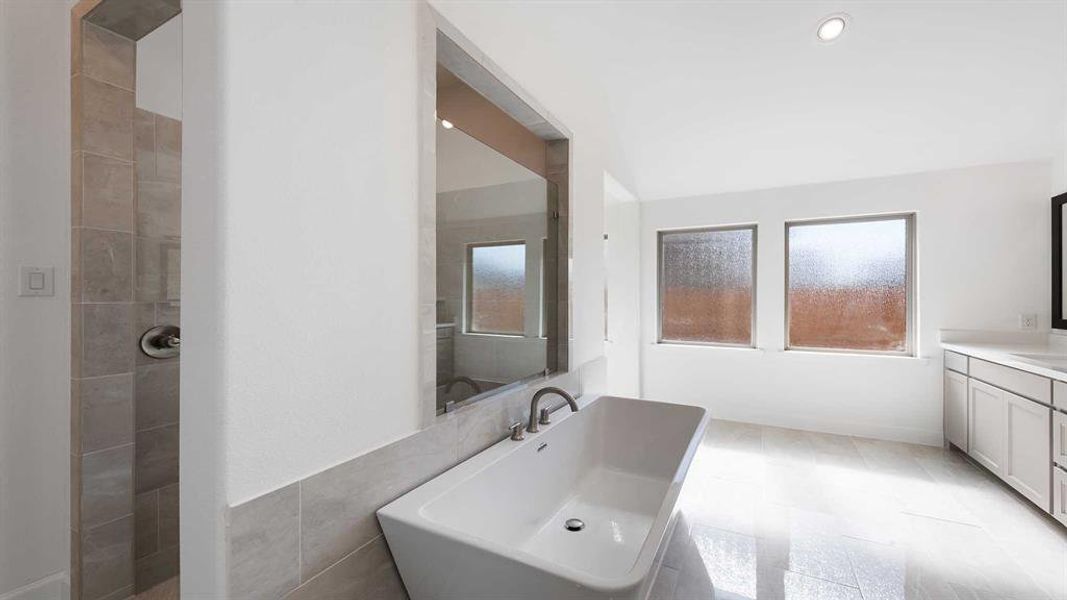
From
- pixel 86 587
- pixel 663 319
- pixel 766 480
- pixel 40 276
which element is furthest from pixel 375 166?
pixel 663 319

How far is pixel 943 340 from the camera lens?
11.3ft

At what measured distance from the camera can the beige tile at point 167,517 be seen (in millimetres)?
1833

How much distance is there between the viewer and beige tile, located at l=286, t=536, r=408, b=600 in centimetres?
96

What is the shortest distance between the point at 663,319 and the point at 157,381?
4.06 metres

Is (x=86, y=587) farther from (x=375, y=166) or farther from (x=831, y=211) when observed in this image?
(x=831, y=211)

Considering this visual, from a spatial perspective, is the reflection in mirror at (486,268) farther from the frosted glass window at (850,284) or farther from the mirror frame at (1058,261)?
the mirror frame at (1058,261)

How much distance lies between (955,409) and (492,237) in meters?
3.78

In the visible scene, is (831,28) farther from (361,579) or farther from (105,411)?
(105,411)

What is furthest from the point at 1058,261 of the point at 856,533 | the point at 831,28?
the point at 856,533

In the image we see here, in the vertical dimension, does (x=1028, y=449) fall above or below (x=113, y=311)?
below

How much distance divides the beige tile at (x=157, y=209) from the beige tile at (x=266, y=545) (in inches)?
59.5

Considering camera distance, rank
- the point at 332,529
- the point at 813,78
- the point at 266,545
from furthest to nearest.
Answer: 1. the point at 813,78
2. the point at 332,529
3. the point at 266,545

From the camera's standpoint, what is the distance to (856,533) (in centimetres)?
223

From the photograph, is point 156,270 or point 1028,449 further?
point 1028,449
